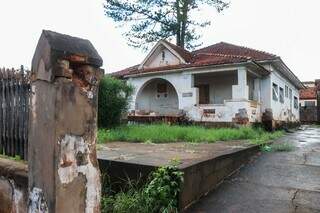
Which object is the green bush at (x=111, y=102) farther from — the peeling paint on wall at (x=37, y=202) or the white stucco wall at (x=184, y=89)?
the peeling paint on wall at (x=37, y=202)

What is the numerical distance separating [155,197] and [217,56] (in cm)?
1506

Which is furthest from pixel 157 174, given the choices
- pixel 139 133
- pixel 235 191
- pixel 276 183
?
pixel 139 133

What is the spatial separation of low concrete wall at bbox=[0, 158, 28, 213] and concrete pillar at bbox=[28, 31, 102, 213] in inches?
13.4

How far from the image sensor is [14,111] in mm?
3951

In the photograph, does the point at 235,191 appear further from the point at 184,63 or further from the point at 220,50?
the point at 220,50

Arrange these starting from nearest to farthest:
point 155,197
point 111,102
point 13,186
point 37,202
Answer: point 37,202 < point 13,186 < point 155,197 < point 111,102

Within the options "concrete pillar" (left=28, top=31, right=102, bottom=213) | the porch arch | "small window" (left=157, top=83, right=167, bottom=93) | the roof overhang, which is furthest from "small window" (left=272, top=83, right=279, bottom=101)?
"concrete pillar" (left=28, top=31, right=102, bottom=213)

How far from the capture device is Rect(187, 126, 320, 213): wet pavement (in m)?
4.19

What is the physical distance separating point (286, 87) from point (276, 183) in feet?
61.2

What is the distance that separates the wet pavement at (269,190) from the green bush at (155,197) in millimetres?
465

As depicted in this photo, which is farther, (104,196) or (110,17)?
(110,17)

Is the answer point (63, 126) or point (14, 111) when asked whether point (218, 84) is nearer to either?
point (14, 111)

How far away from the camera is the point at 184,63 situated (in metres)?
17.7

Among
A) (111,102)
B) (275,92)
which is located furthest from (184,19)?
(111,102)
